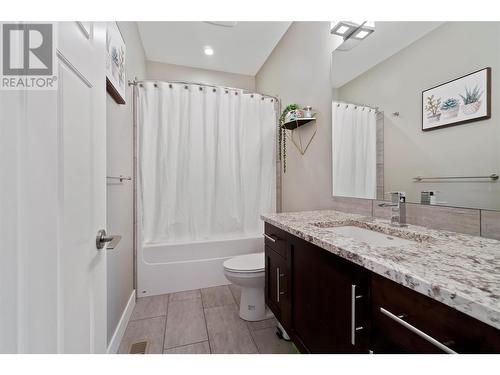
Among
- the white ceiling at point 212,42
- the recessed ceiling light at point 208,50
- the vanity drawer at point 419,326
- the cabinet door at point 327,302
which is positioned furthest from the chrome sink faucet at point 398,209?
the recessed ceiling light at point 208,50

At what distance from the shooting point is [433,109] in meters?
1.04

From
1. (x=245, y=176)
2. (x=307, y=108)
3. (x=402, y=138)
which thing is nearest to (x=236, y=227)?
(x=245, y=176)

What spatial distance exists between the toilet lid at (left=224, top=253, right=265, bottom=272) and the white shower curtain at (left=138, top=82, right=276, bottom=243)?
0.61 m

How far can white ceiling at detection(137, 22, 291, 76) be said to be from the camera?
2.16 m

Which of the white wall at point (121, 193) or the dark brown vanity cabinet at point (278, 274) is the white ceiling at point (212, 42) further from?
the dark brown vanity cabinet at point (278, 274)

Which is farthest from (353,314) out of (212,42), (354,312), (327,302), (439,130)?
(212,42)

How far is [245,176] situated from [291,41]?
1502mm

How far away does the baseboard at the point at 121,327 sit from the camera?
1.33 metres

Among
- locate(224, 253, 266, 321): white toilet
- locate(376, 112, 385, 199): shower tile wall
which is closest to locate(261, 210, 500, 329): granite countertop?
locate(376, 112, 385, 199): shower tile wall

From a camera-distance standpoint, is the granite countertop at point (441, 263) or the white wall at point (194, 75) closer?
the granite countertop at point (441, 263)

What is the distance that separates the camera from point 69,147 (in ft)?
2.05

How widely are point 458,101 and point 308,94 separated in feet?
4.01

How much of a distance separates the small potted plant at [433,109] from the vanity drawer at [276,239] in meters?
0.95
